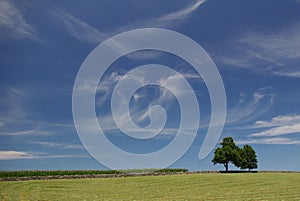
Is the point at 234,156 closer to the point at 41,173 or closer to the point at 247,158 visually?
the point at 247,158

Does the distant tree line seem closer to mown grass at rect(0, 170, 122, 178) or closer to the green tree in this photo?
the green tree

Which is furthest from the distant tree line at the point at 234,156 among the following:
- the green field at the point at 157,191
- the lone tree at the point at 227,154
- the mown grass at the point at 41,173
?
the green field at the point at 157,191

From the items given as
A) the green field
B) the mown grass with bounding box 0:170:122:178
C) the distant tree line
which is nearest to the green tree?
the distant tree line

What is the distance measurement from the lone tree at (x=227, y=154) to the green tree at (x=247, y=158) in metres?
1.56

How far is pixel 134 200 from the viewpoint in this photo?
27.2 meters

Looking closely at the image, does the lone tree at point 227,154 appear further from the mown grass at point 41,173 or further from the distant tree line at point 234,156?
the mown grass at point 41,173

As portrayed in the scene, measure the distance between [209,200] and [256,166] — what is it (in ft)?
210

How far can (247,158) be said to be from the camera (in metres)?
86.3

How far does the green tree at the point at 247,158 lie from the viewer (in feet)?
277

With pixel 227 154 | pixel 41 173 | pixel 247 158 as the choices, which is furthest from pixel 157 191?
pixel 247 158

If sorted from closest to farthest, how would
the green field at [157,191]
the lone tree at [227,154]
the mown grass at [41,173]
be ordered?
the green field at [157,191] < the mown grass at [41,173] < the lone tree at [227,154]

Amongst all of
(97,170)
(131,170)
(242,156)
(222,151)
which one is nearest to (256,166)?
(242,156)

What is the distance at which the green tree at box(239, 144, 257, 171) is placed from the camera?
8450 cm

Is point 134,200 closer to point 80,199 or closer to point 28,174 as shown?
point 80,199
